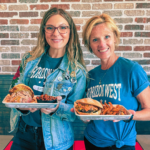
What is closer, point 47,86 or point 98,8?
point 47,86

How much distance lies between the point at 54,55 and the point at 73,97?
535 millimetres

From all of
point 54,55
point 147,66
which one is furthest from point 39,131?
point 147,66

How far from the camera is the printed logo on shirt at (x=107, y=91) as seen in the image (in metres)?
1.35

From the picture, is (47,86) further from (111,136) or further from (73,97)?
(111,136)

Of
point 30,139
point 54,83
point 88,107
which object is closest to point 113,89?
point 88,107

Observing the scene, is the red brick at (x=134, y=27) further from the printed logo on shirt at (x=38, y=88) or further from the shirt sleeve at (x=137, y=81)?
the printed logo on shirt at (x=38, y=88)

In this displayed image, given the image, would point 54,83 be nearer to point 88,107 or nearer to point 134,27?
point 88,107

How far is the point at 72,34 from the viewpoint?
1.66 metres

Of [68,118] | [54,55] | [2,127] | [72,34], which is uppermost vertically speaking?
[72,34]

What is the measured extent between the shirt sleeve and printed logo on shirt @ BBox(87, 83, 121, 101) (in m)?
0.13

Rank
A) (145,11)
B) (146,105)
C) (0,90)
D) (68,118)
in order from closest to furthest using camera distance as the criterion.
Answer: (146,105) < (68,118) < (145,11) < (0,90)

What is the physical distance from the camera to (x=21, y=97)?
1.24 metres

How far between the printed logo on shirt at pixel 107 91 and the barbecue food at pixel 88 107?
0.23m

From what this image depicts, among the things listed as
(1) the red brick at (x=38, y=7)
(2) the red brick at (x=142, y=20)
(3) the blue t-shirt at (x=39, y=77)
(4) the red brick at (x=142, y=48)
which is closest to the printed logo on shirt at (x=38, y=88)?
(3) the blue t-shirt at (x=39, y=77)
